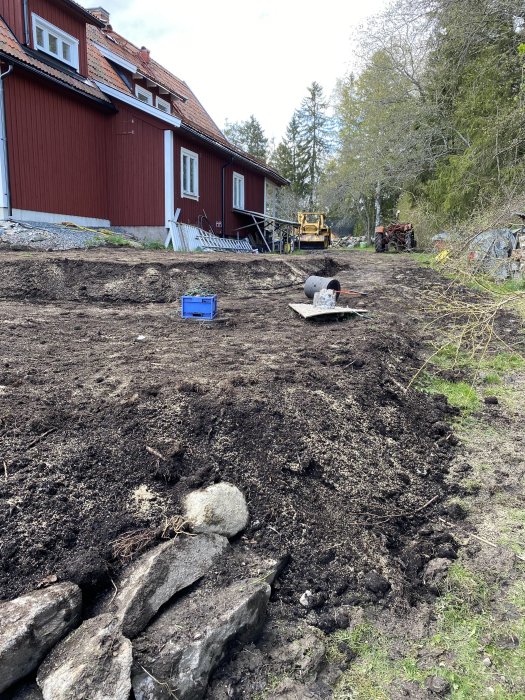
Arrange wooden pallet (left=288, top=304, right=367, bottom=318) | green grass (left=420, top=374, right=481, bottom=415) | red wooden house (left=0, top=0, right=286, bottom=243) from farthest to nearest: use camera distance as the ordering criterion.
→ 1. red wooden house (left=0, top=0, right=286, bottom=243)
2. wooden pallet (left=288, top=304, right=367, bottom=318)
3. green grass (left=420, top=374, right=481, bottom=415)

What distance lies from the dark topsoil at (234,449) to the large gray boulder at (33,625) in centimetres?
11

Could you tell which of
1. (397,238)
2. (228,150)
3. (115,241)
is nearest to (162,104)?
(228,150)

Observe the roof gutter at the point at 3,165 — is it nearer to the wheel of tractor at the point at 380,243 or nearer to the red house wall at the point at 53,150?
the red house wall at the point at 53,150

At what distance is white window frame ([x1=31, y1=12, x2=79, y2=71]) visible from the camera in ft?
40.7

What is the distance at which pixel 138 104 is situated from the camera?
13891mm

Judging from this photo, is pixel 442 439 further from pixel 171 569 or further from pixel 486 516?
pixel 171 569

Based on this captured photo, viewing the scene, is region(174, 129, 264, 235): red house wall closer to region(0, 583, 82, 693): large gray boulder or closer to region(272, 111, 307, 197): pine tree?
region(0, 583, 82, 693): large gray boulder

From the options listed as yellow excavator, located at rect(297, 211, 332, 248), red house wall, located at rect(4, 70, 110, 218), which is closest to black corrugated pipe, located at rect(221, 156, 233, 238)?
red house wall, located at rect(4, 70, 110, 218)

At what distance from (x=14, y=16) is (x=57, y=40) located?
130 cm

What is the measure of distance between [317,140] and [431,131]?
→ 33364 mm

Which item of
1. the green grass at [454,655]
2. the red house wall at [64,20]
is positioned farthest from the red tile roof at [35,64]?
the green grass at [454,655]

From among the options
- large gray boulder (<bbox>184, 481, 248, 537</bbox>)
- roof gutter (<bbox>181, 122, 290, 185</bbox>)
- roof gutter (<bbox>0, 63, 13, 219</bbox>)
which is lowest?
large gray boulder (<bbox>184, 481, 248, 537</bbox>)

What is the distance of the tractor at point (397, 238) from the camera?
20.8 metres

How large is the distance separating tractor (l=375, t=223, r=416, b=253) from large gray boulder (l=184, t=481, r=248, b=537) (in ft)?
63.7
